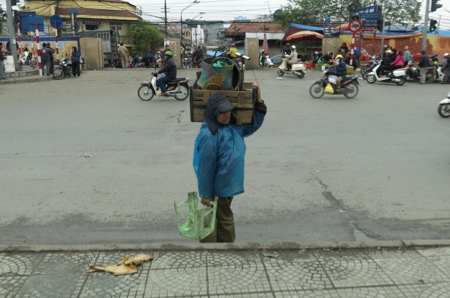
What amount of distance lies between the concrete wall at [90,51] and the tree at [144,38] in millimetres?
20177

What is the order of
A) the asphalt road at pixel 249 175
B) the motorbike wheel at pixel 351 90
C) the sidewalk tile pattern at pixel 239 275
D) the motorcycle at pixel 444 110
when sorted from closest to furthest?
the sidewalk tile pattern at pixel 239 275 < the asphalt road at pixel 249 175 < the motorcycle at pixel 444 110 < the motorbike wheel at pixel 351 90

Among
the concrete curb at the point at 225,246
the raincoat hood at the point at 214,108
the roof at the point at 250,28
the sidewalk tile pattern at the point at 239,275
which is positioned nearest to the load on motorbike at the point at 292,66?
the concrete curb at the point at 225,246

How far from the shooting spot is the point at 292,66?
20172 millimetres

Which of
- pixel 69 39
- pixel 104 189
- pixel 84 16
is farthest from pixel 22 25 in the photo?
pixel 84 16

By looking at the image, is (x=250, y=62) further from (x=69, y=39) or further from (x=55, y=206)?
(x=55, y=206)

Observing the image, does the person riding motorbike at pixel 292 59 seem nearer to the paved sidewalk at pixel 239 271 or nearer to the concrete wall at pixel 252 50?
the concrete wall at pixel 252 50

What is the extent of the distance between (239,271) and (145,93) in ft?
34.9

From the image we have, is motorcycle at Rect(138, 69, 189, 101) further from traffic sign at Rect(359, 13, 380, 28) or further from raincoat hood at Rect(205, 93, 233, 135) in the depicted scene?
traffic sign at Rect(359, 13, 380, 28)

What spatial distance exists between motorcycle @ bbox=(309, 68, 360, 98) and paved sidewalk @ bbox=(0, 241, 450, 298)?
10.5 meters

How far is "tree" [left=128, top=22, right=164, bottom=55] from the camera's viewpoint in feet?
148

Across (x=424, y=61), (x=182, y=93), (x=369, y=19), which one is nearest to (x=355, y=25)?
(x=369, y=19)

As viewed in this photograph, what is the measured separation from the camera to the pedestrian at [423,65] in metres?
18.2

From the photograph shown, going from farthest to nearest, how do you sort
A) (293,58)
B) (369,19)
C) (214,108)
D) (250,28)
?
(250,28) < (369,19) < (293,58) < (214,108)

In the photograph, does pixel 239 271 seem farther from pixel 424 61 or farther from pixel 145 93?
pixel 424 61
